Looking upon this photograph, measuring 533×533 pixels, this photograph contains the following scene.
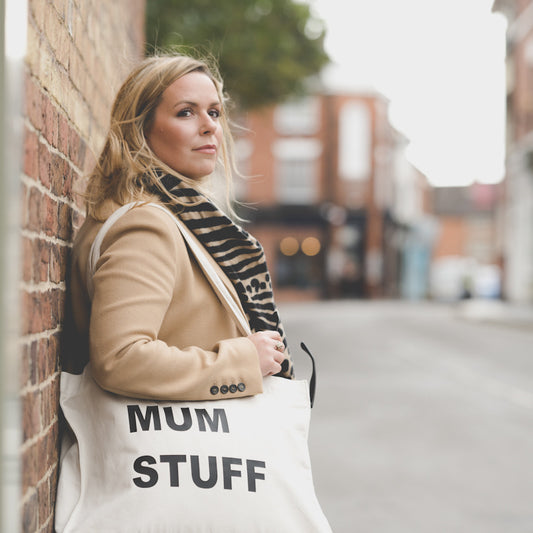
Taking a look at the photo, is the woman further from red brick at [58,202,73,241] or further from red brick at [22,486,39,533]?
red brick at [22,486,39,533]

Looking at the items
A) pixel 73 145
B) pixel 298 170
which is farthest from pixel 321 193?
pixel 73 145

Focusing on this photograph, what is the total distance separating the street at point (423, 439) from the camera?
4.07m

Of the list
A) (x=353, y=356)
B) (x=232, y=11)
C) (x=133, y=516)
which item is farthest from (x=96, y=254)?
(x=232, y=11)

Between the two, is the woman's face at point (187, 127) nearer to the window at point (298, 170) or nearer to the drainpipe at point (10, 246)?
the drainpipe at point (10, 246)

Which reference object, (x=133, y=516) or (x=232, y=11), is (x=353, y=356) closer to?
(x=232, y=11)

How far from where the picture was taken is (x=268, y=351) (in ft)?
6.21

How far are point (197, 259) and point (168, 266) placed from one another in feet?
0.41

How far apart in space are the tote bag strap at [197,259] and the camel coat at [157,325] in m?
0.03

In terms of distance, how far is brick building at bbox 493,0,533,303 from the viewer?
1096 inches

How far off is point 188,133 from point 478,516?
2959 millimetres

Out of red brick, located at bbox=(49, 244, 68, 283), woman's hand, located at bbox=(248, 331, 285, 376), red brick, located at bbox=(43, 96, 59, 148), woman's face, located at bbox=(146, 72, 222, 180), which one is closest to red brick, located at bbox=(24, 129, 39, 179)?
red brick, located at bbox=(43, 96, 59, 148)

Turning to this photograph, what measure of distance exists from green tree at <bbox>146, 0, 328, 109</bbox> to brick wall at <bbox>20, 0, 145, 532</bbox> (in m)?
9.41

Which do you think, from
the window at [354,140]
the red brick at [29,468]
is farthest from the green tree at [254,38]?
the window at [354,140]

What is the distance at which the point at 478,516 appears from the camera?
13.2ft
